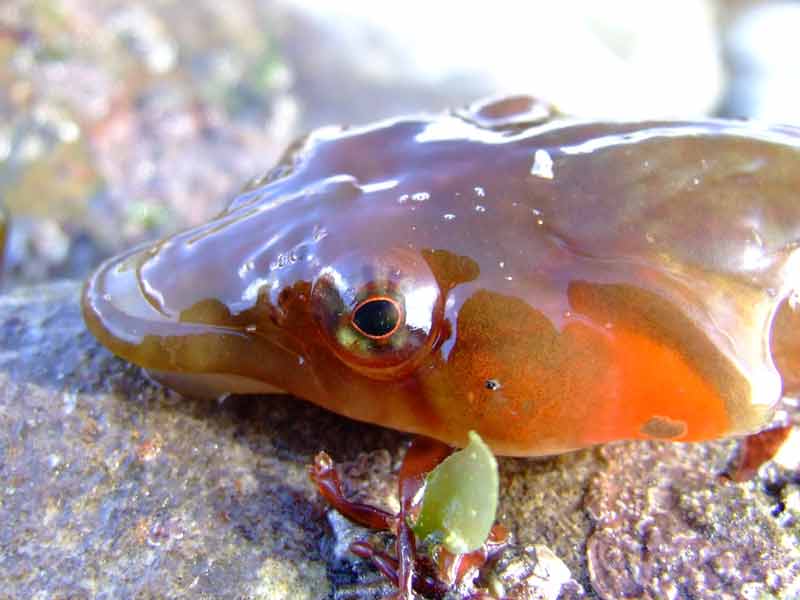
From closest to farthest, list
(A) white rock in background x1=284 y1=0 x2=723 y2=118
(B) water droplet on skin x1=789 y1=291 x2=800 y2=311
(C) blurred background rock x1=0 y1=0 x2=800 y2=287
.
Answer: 1. (B) water droplet on skin x1=789 y1=291 x2=800 y2=311
2. (C) blurred background rock x1=0 y1=0 x2=800 y2=287
3. (A) white rock in background x1=284 y1=0 x2=723 y2=118

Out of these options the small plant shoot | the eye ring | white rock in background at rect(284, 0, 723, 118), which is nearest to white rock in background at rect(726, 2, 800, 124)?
white rock in background at rect(284, 0, 723, 118)

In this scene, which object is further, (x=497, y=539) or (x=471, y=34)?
(x=471, y=34)

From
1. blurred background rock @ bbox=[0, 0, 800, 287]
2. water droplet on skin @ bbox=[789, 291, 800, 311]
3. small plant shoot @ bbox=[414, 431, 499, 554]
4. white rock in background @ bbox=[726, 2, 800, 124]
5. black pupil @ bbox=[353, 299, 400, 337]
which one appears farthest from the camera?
white rock in background @ bbox=[726, 2, 800, 124]

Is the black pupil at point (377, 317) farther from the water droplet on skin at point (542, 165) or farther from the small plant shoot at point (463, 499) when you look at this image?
the water droplet on skin at point (542, 165)

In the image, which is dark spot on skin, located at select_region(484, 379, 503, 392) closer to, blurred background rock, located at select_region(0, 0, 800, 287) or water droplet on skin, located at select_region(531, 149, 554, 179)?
water droplet on skin, located at select_region(531, 149, 554, 179)

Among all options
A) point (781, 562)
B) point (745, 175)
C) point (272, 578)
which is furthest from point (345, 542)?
point (745, 175)

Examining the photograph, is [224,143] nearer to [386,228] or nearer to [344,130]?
[344,130]

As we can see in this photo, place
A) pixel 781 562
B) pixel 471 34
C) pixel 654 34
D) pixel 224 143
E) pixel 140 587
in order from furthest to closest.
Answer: pixel 654 34
pixel 471 34
pixel 224 143
pixel 781 562
pixel 140 587
